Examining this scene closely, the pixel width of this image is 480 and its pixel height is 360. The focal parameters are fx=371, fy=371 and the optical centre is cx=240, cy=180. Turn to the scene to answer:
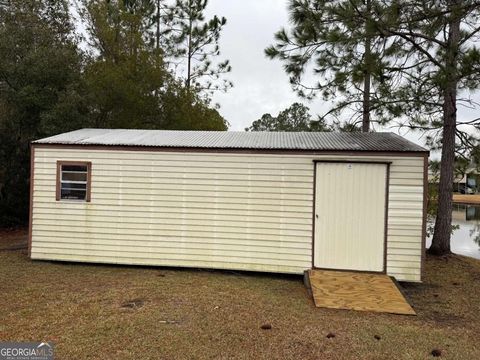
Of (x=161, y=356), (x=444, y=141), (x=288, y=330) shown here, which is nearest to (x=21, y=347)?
(x=161, y=356)

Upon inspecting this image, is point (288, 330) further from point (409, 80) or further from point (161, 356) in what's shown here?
point (409, 80)

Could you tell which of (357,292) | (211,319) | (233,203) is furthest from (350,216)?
(211,319)

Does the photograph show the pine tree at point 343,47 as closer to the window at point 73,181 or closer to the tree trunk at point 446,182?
the tree trunk at point 446,182

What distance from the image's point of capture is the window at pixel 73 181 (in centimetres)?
677

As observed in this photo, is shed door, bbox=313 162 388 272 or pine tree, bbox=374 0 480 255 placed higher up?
pine tree, bbox=374 0 480 255

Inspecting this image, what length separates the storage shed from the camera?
611 cm

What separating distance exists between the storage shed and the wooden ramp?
289 millimetres

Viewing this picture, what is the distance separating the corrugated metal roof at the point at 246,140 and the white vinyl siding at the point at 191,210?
0.56 ft

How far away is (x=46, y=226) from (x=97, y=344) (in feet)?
13.3

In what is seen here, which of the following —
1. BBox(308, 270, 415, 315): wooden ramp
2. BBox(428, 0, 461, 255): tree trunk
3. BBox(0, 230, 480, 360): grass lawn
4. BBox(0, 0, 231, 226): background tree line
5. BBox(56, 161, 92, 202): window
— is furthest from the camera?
BBox(0, 0, 231, 226): background tree line

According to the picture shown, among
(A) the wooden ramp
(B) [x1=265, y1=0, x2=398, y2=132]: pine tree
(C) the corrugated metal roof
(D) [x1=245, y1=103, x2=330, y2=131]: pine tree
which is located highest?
(D) [x1=245, y1=103, x2=330, y2=131]: pine tree

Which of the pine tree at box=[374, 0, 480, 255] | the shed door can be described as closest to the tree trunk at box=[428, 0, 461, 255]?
the pine tree at box=[374, 0, 480, 255]

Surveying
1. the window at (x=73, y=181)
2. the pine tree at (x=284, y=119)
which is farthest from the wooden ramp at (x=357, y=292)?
the pine tree at (x=284, y=119)

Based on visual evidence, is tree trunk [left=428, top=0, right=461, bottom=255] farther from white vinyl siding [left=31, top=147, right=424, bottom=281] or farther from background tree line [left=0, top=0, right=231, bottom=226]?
background tree line [left=0, top=0, right=231, bottom=226]
